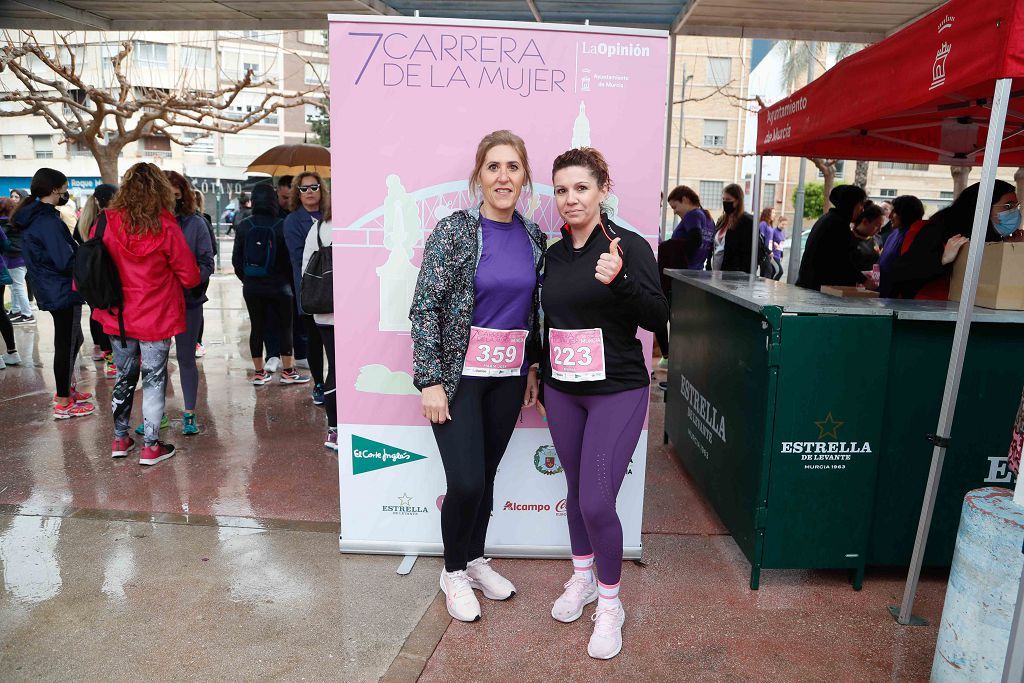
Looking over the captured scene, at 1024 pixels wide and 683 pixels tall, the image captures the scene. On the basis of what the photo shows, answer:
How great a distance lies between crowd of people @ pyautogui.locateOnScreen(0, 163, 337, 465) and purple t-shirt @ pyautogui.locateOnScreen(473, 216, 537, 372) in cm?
227

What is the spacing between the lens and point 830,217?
595 centimetres

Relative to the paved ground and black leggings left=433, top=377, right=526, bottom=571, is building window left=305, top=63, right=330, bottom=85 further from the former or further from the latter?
black leggings left=433, top=377, right=526, bottom=571

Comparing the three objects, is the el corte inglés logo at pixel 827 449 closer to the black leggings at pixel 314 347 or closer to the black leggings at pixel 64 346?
the black leggings at pixel 314 347

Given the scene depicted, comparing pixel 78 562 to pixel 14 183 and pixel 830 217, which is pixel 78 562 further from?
pixel 14 183

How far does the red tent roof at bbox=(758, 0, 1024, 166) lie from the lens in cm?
259

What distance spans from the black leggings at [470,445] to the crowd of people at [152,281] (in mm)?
2164

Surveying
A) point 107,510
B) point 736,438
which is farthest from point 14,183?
point 736,438

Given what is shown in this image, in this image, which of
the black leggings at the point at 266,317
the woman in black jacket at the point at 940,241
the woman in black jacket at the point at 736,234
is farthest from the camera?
the woman in black jacket at the point at 736,234

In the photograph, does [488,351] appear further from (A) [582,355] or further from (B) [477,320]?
(A) [582,355]

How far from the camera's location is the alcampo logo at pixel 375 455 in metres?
3.55

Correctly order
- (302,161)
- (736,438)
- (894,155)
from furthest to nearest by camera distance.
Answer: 1. (302,161)
2. (894,155)
3. (736,438)

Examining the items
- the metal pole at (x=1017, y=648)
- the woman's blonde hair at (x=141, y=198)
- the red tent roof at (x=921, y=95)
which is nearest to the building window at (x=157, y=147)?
the woman's blonde hair at (x=141, y=198)

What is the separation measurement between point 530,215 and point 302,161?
7.90m

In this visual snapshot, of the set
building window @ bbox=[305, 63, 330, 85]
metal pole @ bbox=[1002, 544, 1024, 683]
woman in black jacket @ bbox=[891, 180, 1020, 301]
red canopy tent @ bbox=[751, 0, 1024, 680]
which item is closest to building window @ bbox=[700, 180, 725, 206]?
building window @ bbox=[305, 63, 330, 85]
